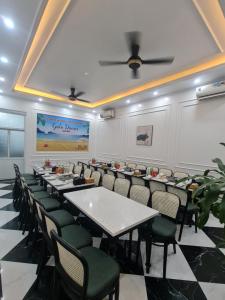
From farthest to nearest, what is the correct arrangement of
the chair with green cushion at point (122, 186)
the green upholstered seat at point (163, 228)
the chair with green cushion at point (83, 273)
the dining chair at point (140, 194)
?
1. the chair with green cushion at point (122, 186)
2. the dining chair at point (140, 194)
3. the green upholstered seat at point (163, 228)
4. the chair with green cushion at point (83, 273)

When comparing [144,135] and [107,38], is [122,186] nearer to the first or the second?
[107,38]

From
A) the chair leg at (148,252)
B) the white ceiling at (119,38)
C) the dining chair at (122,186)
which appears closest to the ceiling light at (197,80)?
the white ceiling at (119,38)

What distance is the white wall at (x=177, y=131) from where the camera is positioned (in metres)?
3.88

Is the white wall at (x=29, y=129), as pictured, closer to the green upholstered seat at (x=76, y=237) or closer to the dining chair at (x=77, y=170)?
the dining chair at (x=77, y=170)

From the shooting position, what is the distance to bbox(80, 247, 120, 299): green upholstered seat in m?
1.05

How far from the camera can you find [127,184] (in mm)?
2629

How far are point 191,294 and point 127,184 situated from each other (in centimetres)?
148

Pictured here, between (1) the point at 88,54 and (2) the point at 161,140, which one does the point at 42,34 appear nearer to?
(1) the point at 88,54

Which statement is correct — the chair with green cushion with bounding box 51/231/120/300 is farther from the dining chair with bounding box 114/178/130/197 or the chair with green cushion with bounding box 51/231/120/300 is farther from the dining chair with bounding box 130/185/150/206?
the dining chair with bounding box 114/178/130/197

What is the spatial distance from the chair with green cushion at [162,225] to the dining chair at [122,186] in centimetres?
53

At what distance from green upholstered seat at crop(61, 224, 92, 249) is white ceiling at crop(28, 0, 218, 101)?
9.12 ft

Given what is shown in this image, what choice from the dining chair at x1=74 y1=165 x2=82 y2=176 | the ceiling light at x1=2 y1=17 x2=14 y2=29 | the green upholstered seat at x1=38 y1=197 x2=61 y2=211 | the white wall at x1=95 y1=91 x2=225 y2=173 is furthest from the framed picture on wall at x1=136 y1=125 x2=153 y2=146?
the ceiling light at x1=2 y1=17 x2=14 y2=29

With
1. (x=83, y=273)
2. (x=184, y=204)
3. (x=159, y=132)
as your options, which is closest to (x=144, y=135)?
(x=159, y=132)

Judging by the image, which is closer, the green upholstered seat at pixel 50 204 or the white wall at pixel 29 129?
the green upholstered seat at pixel 50 204
